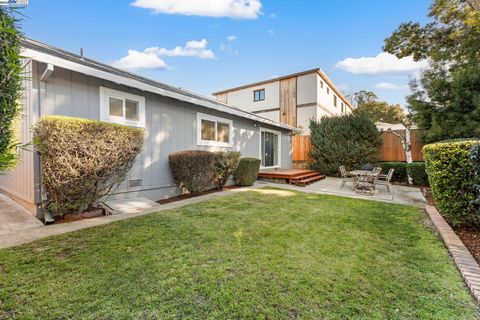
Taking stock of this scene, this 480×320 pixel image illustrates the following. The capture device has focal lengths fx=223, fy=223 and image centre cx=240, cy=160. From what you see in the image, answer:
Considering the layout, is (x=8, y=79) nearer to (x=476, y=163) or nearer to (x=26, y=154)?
(x=26, y=154)

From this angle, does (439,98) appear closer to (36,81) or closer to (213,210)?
(213,210)

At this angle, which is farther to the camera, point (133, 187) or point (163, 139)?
point (163, 139)

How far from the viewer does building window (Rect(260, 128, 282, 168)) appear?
11891 mm

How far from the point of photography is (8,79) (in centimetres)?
191

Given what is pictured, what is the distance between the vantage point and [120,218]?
14.6 feet

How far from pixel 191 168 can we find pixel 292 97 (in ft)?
48.3

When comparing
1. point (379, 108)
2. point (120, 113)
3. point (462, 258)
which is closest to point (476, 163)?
point (462, 258)

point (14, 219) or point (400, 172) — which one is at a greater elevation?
point (400, 172)

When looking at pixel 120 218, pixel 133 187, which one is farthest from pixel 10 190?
pixel 120 218

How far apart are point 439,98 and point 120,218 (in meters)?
13.1

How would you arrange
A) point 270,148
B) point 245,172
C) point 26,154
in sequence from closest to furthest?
point 26,154 < point 245,172 < point 270,148

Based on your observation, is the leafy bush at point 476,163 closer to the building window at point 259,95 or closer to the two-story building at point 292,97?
the two-story building at point 292,97

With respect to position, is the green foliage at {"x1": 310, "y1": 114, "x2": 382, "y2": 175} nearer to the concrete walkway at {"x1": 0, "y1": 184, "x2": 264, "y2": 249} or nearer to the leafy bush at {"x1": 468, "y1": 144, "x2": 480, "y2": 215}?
the leafy bush at {"x1": 468, "y1": 144, "x2": 480, "y2": 215}

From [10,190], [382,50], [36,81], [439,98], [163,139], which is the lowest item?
[10,190]
